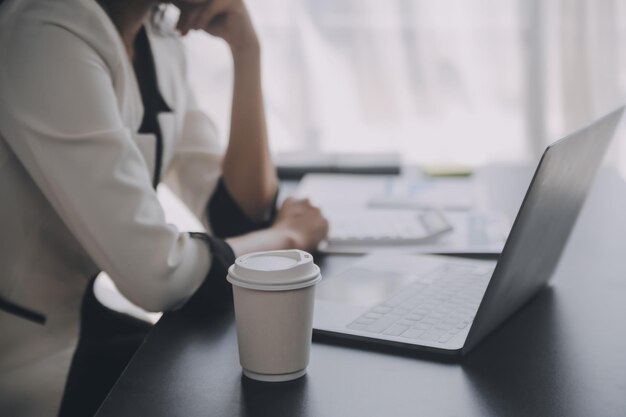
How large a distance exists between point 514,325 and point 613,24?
7.71ft

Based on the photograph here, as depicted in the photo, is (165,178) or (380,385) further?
(165,178)

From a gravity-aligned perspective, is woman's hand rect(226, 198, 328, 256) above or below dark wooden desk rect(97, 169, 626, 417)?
below

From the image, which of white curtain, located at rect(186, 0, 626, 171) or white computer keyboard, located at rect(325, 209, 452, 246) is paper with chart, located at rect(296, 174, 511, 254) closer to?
white computer keyboard, located at rect(325, 209, 452, 246)

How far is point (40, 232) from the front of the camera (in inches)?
42.6

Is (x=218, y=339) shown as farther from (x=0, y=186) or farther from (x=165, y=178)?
(x=165, y=178)

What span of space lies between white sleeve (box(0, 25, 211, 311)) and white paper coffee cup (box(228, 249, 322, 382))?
9.1 inches

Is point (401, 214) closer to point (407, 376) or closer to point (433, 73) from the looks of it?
point (407, 376)

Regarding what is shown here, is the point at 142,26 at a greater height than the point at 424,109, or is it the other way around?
the point at 142,26

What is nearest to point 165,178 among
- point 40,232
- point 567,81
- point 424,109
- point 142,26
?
point 142,26

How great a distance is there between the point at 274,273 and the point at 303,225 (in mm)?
513

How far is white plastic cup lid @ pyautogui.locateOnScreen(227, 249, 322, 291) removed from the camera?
678 mm

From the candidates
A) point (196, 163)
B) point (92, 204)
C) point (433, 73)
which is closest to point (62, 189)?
point (92, 204)

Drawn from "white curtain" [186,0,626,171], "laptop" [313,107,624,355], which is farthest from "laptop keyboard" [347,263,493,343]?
"white curtain" [186,0,626,171]

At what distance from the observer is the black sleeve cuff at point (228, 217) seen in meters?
→ 1.36
